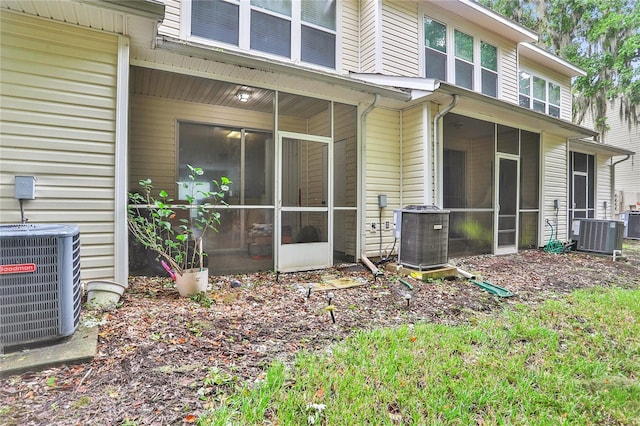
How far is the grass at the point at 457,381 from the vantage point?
1.71 m

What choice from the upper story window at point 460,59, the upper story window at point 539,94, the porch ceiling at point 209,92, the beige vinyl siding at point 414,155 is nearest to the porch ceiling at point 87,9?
the porch ceiling at point 209,92

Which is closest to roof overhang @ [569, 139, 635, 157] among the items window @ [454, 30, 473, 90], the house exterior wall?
window @ [454, 30, 473, 90]

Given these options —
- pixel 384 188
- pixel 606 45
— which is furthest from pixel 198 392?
pixel 606 45

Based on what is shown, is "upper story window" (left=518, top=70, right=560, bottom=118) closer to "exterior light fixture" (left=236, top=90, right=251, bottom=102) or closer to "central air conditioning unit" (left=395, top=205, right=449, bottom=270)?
"central air conditioning unit" (left=395, top=205, right=449, bottom=270)

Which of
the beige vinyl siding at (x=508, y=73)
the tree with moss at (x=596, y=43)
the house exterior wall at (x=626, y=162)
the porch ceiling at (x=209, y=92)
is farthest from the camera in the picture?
the house exterior wall at (x=626, y=162)

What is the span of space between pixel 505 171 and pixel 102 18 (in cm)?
768

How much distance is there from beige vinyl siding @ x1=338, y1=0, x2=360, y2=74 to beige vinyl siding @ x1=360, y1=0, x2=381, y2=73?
0.29ft

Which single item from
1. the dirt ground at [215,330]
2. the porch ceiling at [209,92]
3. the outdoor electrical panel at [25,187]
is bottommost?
the dirt ground at [215,330]

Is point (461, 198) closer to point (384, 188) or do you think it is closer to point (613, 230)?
point (384, 188)

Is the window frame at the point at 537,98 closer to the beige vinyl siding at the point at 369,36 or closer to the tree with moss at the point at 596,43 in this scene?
the tree with moss at the point at 596,43

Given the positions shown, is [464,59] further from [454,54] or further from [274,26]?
[274,26]

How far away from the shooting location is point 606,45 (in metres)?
12.7

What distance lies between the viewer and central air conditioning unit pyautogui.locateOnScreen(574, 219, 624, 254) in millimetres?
7086

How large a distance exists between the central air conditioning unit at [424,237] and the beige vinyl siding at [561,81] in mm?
7693
